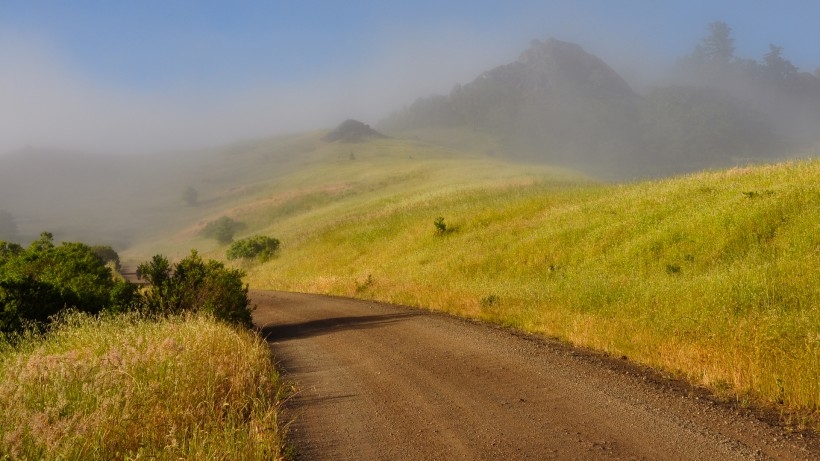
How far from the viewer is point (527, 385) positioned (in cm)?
774

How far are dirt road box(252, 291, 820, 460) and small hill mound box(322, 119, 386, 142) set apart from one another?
475 ft

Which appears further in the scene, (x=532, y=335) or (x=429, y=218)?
(x=429, y=218)

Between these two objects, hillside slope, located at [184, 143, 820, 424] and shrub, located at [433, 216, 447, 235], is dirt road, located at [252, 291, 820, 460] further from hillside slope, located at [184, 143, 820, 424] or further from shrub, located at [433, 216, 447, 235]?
shrub, located at [433, 216, 447, 235]

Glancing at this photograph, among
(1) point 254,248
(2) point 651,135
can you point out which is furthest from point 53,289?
(2) point 651,135

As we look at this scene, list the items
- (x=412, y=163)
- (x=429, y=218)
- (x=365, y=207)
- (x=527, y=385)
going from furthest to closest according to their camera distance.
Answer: (x=412, y=163)
(x=365, y=207)
(x=429, y=218)
(x=527, y=385)

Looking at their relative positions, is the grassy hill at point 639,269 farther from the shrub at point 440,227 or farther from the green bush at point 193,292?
the green bush at point 193,292

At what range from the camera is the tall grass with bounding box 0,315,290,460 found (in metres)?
5.27

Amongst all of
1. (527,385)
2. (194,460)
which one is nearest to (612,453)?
(527,385)

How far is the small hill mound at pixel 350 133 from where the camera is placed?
154m

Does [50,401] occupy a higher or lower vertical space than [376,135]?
lower

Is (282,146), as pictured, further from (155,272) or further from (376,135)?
(155,272)

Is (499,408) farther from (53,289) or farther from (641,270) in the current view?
(641,270)

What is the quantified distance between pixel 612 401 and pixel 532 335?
4861 mm

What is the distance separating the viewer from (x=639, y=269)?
17.6 m
